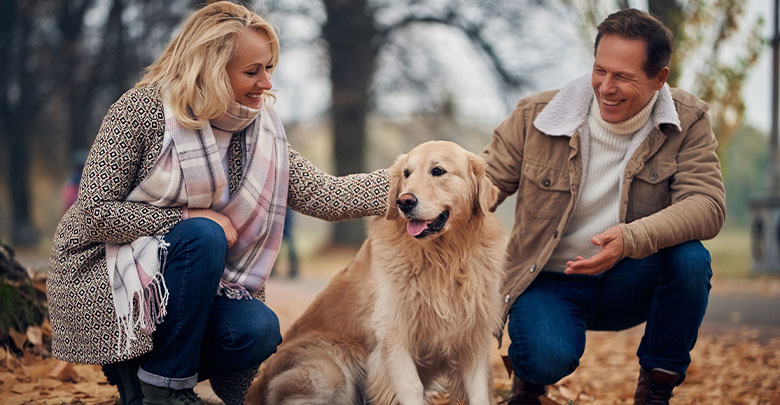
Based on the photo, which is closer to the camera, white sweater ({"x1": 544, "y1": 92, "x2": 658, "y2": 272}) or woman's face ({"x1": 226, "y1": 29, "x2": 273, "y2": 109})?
woman's face ({"x1": 226, "y1": 29, "x2": 273, "y2": 109})

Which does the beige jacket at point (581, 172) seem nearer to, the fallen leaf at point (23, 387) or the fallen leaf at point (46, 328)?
the fallen leaf at point (23, 387)

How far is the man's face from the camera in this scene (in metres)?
2.99

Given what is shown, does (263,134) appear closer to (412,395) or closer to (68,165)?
(412,395)

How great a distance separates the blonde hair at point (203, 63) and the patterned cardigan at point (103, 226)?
0.10 m

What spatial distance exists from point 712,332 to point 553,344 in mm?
4098

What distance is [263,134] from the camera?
3.07 metres

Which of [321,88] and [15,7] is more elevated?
[15,7]

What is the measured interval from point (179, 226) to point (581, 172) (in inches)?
69.5

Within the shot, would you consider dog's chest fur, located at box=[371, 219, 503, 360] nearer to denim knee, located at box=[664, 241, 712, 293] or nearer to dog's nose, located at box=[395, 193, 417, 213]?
dog's nose, located at box=[395, 193, 417, 213]

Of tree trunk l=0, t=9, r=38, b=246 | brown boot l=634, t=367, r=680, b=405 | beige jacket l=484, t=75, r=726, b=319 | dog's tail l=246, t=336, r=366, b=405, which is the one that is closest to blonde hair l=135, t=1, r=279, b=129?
dog's tail l=246, t=336, r=366, b=405

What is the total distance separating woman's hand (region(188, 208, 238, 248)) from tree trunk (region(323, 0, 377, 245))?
481 inches

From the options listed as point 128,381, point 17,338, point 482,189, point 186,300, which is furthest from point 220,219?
point 17,338

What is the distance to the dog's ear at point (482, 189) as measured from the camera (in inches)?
122

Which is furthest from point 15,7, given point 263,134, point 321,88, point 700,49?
point 263,134
